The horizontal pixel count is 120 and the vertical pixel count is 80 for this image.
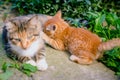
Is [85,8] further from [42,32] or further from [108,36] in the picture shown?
[42,32]

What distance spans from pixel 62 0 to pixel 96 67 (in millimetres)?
1716

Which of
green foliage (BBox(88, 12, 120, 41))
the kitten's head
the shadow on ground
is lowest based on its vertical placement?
the shadow on ground

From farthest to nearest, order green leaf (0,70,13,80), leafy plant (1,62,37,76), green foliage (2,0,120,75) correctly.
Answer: green foliage (2,0,120,75) → leafy plant (1,62,37,76) → green leaf (0,70,13,80)

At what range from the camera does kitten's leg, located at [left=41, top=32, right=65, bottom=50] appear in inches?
186

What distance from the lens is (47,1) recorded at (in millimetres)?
5715

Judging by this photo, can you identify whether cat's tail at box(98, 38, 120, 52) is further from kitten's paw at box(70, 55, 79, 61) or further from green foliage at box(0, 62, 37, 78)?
green foliage at box(0, 62, 37, 78)

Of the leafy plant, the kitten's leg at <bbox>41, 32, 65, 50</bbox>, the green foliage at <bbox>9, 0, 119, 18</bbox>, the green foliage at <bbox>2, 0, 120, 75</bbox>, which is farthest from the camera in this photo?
the green foliage at <bbox>9, 0, 119, 18</bbox>

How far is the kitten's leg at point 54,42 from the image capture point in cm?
472

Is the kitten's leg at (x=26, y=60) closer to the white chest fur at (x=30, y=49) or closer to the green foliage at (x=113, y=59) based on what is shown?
the white chest fur at (x=30, y=49)

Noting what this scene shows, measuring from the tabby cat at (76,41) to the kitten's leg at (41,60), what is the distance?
0.41 meters

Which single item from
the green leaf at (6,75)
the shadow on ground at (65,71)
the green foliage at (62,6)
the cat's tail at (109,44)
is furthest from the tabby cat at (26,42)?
the green foliage at (62,6)

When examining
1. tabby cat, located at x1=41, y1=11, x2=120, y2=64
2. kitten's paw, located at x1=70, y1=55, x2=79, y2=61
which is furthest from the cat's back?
kitten's paw, located at x1=70, y1=55, x2=79, y2=61

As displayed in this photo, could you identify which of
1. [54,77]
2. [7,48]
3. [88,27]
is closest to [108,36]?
[88,27]

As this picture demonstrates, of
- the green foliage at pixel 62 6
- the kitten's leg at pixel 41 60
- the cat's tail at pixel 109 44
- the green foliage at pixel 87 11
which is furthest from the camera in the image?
the green foliage at pixel 62 6
